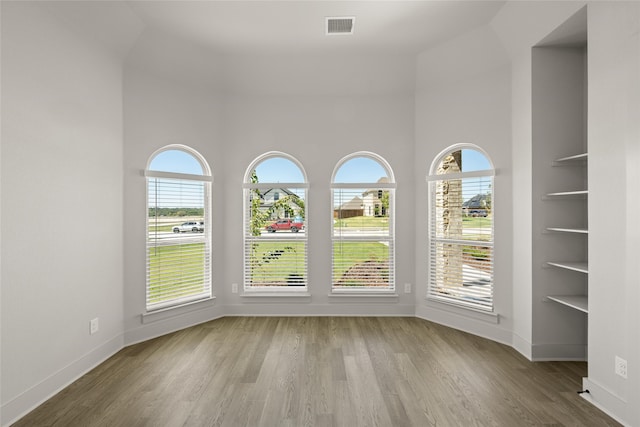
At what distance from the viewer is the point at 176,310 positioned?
4.15 m

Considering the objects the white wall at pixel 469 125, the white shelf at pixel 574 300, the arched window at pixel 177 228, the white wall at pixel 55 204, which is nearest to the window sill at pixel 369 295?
the white wall at pixel 469 125

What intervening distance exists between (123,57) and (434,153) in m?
3.73

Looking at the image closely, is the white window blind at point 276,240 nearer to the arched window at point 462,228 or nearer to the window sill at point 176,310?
the window sill at point 176,310

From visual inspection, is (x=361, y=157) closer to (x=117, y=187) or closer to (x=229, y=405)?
(x=117, y=187)

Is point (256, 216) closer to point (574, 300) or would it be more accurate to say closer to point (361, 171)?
point (361, 171)

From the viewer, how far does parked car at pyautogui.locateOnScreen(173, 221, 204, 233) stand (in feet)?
A: 13.8

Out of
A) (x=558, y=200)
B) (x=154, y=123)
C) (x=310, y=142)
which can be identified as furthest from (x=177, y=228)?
(x=558, y=200)

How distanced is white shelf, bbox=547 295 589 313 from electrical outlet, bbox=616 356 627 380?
0.45 metres

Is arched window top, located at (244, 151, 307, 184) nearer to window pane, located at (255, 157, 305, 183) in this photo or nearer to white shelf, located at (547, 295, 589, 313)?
window pane, located at (255, 157, 305, 183)

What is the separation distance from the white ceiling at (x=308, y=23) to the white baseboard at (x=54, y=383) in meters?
3.31

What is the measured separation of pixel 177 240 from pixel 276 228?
49.7 inches

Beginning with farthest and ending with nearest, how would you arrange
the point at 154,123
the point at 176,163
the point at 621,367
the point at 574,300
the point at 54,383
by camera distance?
1. the point at 176,163
2. the point at 154,123
3. the point at 574,300
4. the point at 54,383
5. the point at 621,367

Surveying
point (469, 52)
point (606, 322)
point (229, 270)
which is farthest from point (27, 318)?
point (469, 52)

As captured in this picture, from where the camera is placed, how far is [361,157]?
470cm
